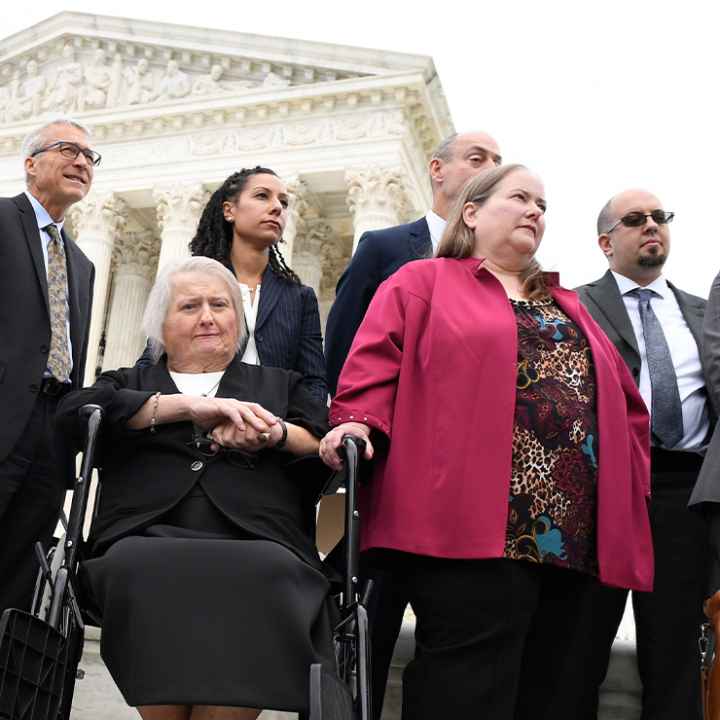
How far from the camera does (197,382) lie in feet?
12.2

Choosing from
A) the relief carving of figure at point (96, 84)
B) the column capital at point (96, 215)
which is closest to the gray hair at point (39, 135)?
the column capital at point (96, 215)

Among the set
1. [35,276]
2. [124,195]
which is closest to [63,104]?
[124,195]

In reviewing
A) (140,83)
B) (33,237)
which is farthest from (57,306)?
(140,83)

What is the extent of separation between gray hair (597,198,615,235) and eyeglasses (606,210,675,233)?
0.06 meters

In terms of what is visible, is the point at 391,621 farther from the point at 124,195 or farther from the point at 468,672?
the point at 124,195

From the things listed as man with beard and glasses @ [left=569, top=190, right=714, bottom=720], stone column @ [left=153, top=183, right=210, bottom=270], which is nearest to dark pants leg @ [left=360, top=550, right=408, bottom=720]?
man with beard and glasses @ [left=569, top=190, right=714, bottom=720]

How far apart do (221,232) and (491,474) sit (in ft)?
7.77

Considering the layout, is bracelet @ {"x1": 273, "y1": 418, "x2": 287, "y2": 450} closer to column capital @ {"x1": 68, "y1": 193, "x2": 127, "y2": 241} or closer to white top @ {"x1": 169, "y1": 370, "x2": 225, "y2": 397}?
white top @ {"x1": 169, "y1": 370, "x2": 225, "y2": 397}

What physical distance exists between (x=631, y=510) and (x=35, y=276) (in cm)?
Result: 292

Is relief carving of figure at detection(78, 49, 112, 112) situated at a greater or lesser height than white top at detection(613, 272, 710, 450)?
greater

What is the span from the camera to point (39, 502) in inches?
166

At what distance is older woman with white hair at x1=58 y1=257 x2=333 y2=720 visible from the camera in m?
2.73

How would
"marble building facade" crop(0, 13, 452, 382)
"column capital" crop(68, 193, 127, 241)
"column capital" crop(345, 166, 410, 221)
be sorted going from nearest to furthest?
1. "column capital" crop(345, 166, 410, 221)
2. "marble building facade" crop(0, 13, 452, 382)
3. "column capital" crop(68, 193, 127, 241)

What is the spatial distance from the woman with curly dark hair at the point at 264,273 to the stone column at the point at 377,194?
699 inches
